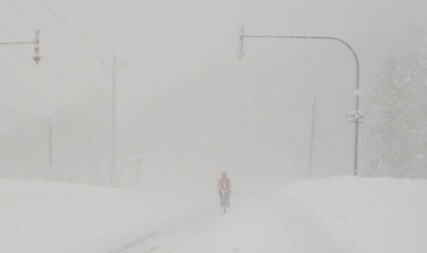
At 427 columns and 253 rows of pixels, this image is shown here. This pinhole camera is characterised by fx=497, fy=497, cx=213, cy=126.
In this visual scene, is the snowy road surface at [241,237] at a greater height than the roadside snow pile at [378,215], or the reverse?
the roadside snow pile at [378,215]

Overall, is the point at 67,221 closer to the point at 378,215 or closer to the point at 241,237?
the point at 241,237

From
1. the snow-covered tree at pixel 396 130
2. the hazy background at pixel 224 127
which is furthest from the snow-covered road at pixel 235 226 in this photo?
the hazy background at pixel 224 127

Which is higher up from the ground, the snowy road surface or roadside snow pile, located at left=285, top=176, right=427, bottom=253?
roadside snow pile, located at left=285, top=176, right=427, bottom=253

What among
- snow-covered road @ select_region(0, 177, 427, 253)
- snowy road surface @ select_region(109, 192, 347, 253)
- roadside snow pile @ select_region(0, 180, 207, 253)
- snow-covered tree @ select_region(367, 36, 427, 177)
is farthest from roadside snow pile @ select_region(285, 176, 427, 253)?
snow-covered tree @ select_region(367, 36, 427, 177)

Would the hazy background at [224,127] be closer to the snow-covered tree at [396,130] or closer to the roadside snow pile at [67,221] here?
the snow-covered tree at [396,130]

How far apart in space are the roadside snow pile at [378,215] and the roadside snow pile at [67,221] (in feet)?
18.5

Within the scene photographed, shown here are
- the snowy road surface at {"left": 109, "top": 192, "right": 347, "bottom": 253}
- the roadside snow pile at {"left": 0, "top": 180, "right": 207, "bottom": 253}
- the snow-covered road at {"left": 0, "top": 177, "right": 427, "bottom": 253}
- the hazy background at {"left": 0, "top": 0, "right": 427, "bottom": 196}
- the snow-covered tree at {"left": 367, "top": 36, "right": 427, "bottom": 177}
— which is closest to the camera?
the snow-covered road at {"left": 0, "top": 177, "right": 427, "bottom": 253}

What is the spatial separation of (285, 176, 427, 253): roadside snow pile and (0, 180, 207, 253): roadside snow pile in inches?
222

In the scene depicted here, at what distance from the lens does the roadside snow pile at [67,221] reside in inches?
505

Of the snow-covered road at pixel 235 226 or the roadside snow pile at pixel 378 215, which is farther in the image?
the snow-covered road at pixel 235 226

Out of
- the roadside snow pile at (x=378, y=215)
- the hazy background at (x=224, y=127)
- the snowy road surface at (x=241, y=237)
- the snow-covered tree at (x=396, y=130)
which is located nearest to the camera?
the roadside snow pile at (x=378, y=215)

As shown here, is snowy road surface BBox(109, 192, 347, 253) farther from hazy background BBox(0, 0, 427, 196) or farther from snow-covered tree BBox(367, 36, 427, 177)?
hazy background BBox(0, 0, 427, 196)

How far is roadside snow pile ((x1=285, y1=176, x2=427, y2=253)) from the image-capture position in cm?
859

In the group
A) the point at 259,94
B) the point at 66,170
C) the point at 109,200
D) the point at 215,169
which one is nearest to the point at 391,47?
the point at 259,94
